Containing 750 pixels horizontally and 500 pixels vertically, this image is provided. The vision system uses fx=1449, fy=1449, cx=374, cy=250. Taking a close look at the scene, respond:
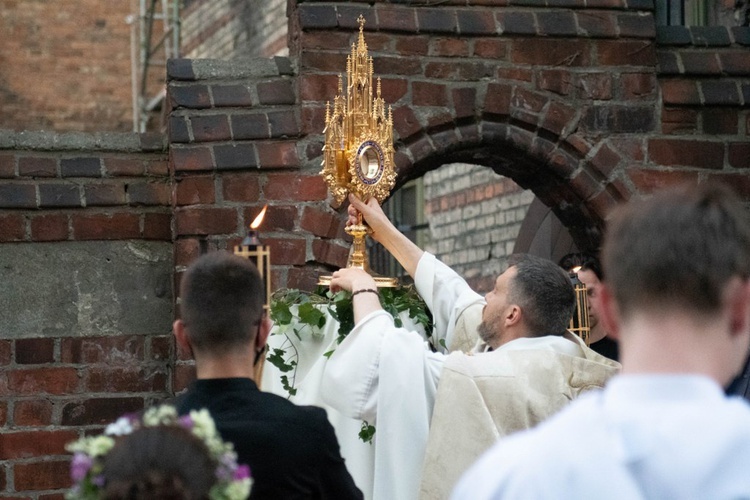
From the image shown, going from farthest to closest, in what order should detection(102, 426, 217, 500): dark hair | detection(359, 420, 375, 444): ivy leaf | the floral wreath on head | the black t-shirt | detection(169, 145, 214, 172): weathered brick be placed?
detection(169, 145, 214, 172): weathered brick, detection(359, 420, 375, 444): ivy leaf, the black t-shirt, the floral wreath on head, detection(102, 426, 217, 500): dark hair

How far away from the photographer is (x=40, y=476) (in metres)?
6.11

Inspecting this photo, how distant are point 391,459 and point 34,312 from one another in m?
2.35

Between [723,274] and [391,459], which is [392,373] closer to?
[391,459]

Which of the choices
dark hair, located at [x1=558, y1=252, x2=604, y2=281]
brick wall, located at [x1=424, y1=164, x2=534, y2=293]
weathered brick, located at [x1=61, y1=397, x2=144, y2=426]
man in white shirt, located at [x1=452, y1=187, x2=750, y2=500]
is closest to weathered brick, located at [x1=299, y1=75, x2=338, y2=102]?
dark hair, located at [x1=558, y1=252, x2=604, y2=281]

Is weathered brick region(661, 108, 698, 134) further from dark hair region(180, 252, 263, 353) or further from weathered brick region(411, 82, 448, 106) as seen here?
dark hair region(180, 252, 263, 353)

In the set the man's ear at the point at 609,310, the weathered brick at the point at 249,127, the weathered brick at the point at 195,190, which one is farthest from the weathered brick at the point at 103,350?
the man's ear at the point at 609,310

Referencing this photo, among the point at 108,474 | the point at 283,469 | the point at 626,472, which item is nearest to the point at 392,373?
the point at 283,469

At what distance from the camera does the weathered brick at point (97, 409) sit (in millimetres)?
6184

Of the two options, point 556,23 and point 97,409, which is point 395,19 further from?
point 97,409

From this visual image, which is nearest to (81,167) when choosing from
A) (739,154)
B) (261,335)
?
(739,154)

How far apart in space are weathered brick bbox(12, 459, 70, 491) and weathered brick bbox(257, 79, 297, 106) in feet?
5.78

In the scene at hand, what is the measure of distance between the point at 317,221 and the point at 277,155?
1.07 feet

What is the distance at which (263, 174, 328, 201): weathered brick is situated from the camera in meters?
6.12

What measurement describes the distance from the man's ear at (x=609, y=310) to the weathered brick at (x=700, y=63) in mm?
4659
